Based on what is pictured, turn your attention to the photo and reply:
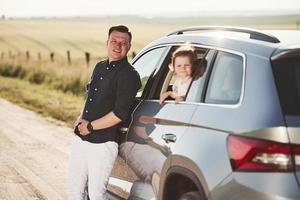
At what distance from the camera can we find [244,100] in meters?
3.48

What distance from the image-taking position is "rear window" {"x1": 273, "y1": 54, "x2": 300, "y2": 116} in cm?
328

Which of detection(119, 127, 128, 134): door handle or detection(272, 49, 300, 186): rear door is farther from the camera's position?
detection(119, 127, 128, 134): door handle


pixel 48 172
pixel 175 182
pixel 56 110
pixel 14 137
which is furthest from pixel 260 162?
pixel 56 110

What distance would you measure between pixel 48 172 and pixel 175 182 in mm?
4750

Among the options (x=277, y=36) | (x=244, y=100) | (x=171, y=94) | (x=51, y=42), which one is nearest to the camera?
(x=244, y=100)

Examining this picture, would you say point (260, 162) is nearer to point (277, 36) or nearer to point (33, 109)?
point (277, 36)

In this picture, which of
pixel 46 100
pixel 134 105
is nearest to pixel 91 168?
pixel 134 105

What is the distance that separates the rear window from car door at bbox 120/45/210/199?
0.74 m

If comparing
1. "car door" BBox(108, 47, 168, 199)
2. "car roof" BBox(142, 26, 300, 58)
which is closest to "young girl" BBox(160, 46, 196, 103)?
"car roof" BBox(142, 26, 300, 58)

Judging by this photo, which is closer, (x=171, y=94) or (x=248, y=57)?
(x=248, y=57)

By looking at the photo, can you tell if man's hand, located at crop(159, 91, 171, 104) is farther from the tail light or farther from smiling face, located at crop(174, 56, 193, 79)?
the tail light

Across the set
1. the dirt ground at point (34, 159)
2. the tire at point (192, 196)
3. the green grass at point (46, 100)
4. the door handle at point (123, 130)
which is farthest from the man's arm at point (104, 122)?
the green grass at point (46, 100)

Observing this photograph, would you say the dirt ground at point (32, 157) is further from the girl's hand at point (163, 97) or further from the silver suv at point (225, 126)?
the girl's hand at point (163, 97)

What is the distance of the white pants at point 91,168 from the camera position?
5008 mm
